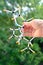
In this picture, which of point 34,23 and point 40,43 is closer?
point 34,23

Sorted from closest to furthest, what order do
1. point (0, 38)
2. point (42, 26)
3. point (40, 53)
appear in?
point (42, 26) < point (0, 38) < point (40, 53)

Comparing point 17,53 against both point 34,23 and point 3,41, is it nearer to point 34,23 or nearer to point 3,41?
point 3,41

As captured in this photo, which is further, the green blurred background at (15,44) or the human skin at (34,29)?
the green blurred background at (15,44)

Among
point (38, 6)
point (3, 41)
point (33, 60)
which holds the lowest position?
point (33, 60)

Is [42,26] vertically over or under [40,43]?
over

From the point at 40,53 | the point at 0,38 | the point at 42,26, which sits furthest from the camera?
the point at 40,53

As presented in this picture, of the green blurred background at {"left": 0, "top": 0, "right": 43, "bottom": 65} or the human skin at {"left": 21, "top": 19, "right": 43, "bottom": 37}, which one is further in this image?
the green blurred background at {"left": 0, "top": 0, "right": 43, "bottom": 65}

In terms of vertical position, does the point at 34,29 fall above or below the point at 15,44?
above

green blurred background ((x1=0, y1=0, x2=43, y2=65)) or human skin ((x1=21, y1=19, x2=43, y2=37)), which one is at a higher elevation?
human skin ((x1=21, y1=19, x2=43, y2=37))

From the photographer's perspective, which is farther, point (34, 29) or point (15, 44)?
point (15, 44)

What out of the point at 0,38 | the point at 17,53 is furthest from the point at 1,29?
the point at 17,53

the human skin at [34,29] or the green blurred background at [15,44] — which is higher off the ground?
the human skin at [34,29]
